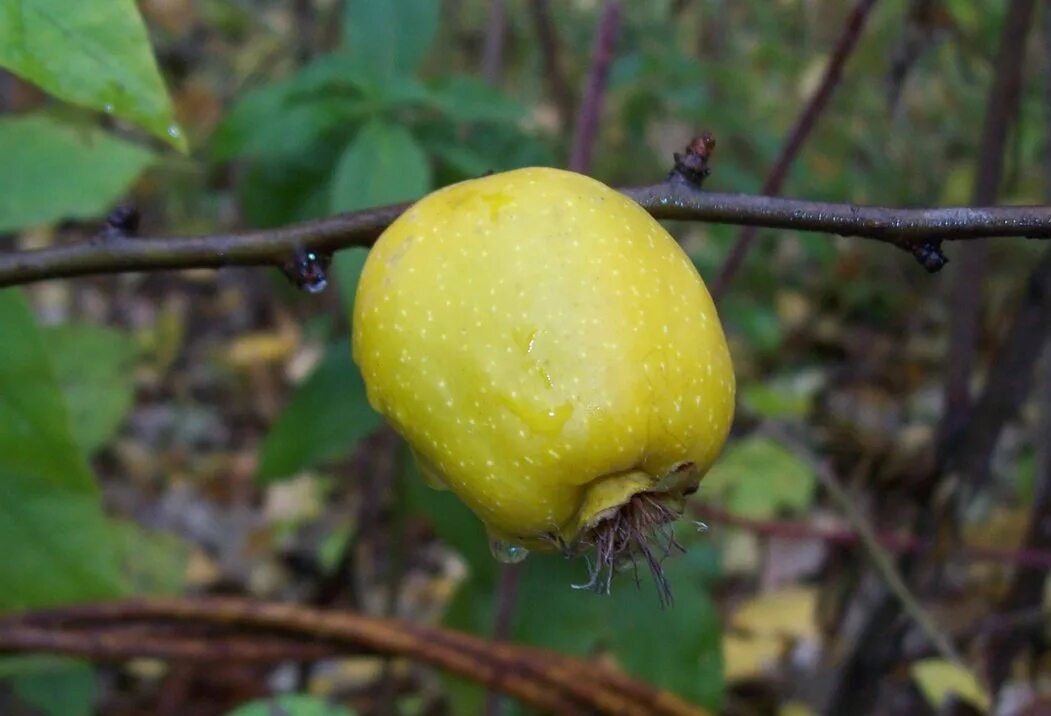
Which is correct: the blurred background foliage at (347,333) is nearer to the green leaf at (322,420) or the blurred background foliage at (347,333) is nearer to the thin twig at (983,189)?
the green leaf at (322,420)

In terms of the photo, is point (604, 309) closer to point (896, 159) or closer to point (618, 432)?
point (618, 432)

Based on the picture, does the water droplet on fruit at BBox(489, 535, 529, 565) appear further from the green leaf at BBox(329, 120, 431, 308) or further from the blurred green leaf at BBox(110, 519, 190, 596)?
the blurred green leaf at BBox(110, 519, 190, 596)


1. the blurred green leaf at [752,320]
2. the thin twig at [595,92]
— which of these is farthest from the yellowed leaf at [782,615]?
the thin twig at [595,92]

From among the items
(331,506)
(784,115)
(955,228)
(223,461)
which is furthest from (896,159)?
(955,228)

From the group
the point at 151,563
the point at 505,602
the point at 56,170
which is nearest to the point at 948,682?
the point at 505,602

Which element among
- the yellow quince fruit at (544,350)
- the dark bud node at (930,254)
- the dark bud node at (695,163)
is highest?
the dark bud node at (695,163)

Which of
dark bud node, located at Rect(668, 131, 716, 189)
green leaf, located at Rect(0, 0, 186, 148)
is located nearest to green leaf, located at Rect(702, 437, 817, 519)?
dark bud node, located at Rect(668, 131, 716, 189)
